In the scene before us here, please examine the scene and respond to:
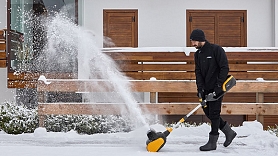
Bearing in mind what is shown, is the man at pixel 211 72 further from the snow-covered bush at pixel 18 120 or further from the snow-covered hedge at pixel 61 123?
the snow-covered bush at pixel 18 120

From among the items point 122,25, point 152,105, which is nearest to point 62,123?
point 152,105

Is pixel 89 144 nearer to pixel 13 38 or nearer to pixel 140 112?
pixel 140 112

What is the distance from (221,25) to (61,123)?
21.7ft

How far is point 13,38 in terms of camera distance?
11.4 meters

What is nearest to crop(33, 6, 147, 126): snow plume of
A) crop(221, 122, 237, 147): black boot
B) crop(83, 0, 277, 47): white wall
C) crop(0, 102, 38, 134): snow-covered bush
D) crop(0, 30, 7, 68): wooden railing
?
crop(83, 0, 277, 47): white wall

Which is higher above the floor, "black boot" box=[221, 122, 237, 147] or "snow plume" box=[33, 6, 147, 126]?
"snow plume" box=[33, 6, 147, 126]

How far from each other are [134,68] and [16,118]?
380cm

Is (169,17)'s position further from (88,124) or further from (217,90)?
(217,90)

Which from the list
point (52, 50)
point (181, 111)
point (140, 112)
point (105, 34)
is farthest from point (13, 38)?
point (181, 111)

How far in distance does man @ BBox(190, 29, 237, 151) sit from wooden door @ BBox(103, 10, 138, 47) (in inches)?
259

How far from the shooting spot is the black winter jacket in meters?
6.41

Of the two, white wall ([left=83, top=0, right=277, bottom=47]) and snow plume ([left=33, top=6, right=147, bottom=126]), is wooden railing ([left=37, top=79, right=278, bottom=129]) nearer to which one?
snow plume ([left=33, top=6, right=147, bottom=126])

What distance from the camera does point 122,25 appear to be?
43.2ft

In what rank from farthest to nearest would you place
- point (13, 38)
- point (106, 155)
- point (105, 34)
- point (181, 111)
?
1. point (105, 34)
2. point (13, 38)
3. point (181, 111)
4. point (106, 155)
